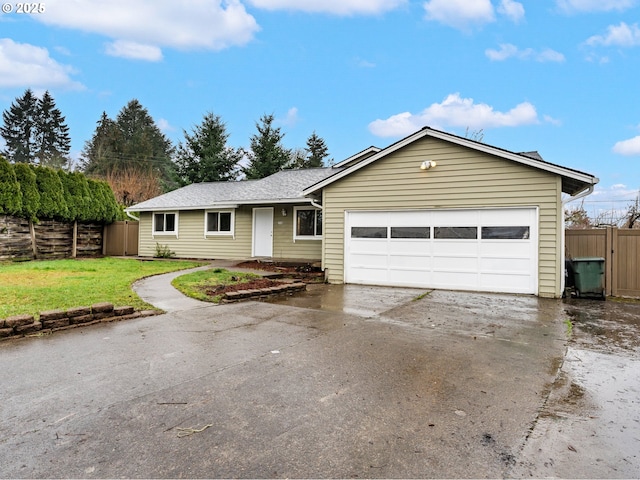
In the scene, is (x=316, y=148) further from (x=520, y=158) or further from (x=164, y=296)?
(x=164, y=296)

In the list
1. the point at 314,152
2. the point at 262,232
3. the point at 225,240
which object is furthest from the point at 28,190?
the point at 314,152

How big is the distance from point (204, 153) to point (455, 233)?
27.8 meters

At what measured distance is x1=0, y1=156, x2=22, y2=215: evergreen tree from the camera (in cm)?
1418

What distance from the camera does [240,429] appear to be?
271 centimetres

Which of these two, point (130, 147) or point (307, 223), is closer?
point (307, 223)

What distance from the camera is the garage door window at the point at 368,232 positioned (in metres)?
10.7

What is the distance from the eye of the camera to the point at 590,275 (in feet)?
29.4

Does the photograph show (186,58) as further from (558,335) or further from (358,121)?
(558,335)

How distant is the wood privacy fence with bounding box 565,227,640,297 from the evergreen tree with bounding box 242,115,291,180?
2646 centimetres

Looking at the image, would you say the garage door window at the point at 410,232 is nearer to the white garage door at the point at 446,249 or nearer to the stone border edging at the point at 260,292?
the white garage door at the point at 446,249

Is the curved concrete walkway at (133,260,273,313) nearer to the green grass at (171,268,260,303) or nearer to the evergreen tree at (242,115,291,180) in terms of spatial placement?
the green grass at (171,268,260,303)

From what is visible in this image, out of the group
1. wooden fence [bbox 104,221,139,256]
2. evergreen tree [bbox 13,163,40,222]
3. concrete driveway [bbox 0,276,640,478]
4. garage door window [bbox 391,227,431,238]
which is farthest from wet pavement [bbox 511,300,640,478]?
wooden fence [bbox 104,221,139,256]

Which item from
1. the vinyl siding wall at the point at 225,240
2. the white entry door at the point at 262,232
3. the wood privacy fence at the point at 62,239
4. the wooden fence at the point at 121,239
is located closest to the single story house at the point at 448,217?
the vinyl siding wall at the point at 225,240

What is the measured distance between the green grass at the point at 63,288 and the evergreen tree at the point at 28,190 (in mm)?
Answer: 4205
